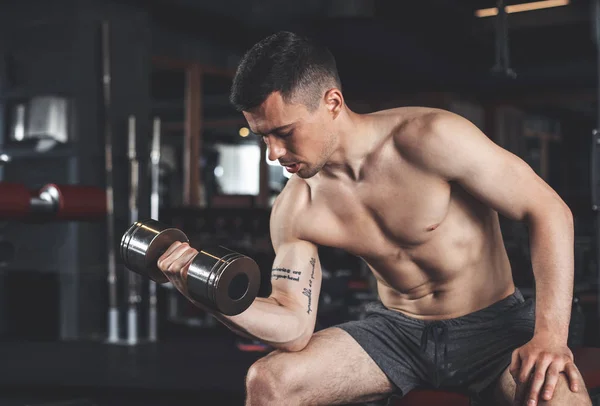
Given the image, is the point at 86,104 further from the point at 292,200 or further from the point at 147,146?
the point at 292,200

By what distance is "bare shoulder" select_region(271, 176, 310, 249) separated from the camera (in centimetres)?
201

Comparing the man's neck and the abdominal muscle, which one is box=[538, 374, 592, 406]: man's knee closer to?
the abdominal muscle

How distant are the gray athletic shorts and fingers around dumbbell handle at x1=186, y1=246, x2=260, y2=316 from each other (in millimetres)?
518

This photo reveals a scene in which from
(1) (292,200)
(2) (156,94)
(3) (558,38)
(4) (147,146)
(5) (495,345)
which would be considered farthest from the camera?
(2) (156,94)

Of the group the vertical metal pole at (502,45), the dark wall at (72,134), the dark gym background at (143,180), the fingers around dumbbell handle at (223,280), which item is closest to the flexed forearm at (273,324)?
the fingers around dumbbell handle at (223,280)

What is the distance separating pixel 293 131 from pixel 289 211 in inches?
12.4

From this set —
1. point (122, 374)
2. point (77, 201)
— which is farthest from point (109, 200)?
point (122, 374)

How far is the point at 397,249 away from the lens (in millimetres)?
1979

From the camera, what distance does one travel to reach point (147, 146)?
223 inches

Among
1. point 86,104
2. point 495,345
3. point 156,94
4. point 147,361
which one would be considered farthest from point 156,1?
point 156,94

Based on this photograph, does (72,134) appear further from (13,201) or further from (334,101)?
(334,101)

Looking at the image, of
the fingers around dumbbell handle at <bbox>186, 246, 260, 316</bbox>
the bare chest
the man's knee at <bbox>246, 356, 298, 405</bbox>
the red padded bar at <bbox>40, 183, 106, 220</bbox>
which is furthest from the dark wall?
the fingers around dumbbell handle at <bbox>186, 246, 260, 316</bbox>

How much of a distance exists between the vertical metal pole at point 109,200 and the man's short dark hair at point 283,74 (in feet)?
9.96

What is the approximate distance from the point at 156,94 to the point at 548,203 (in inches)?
421
